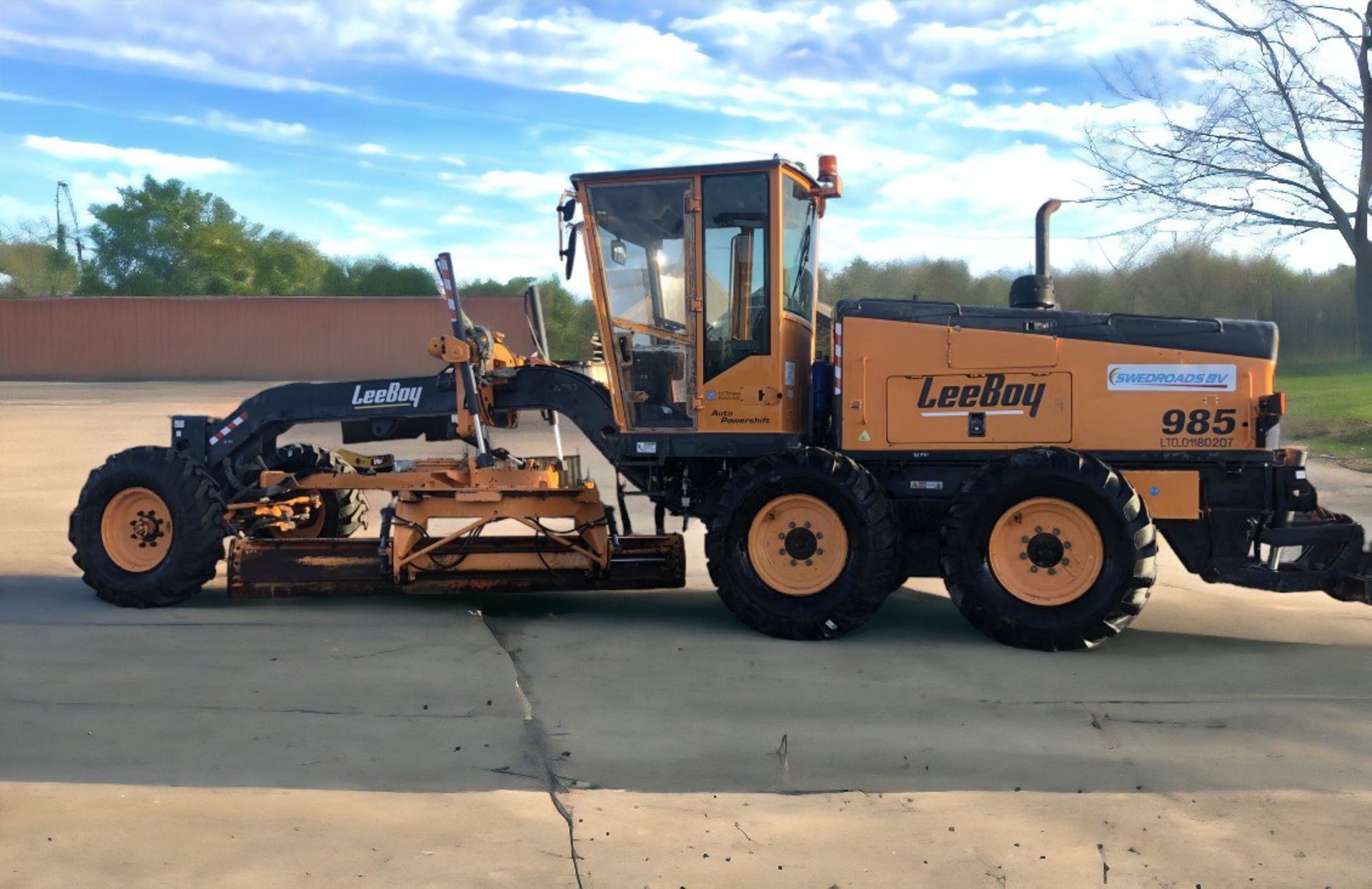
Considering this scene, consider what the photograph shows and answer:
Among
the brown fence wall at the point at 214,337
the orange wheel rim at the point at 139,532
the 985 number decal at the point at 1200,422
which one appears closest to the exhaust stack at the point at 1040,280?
the 985 number decal at the point at 1200,422

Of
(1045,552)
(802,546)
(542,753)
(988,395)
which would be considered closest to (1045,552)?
(1045,552)

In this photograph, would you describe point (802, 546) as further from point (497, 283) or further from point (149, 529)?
point (497, 283)

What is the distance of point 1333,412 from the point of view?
24.1 m

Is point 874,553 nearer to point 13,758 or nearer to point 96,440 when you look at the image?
point 13,758

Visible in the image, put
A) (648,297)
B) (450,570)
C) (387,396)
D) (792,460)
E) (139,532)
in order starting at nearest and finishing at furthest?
1. (792,460)
2. (648,297)
3. (450,570)
4. (139,532)
5. (387,396)

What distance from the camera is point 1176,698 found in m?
6.86

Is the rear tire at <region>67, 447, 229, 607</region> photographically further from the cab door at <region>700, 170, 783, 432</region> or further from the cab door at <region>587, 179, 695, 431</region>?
the cab door at <region>700, 170, 783, 432</region>

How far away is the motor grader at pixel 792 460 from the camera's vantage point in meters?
7.97

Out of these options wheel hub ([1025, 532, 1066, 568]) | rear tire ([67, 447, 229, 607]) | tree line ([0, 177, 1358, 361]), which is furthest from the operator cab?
tree line ([0, 177, 1358, 361])

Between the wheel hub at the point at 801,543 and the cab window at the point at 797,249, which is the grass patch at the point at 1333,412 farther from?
the wheel hub at the point at 801,543

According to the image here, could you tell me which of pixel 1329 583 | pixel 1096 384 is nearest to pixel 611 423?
pixel 1096 384

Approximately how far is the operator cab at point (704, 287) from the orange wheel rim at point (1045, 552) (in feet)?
5.42

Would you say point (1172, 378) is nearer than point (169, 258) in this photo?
Yes

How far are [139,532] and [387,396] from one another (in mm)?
2038
